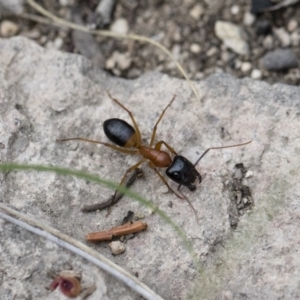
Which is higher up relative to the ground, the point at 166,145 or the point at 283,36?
the point at 283,36

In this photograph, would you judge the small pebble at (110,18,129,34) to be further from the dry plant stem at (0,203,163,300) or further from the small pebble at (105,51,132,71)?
the dry plant stem at (0,203,163,300)

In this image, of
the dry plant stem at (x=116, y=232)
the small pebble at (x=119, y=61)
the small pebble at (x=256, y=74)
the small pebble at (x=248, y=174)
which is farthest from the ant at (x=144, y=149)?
the small pebble at (x=256, y=74)

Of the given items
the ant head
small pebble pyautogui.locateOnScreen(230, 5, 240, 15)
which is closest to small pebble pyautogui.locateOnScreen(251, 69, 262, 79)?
small pebble pyautogui.locateOnScreen(230, 5, 240, 15)

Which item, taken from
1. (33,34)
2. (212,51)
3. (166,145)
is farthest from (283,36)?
(33,34)

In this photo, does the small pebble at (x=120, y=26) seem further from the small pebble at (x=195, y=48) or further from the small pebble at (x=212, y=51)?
the small pebble at (x=212, y=51)

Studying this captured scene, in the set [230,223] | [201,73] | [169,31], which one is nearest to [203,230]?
[230,223]

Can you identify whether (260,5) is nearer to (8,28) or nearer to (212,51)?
(212,51)
